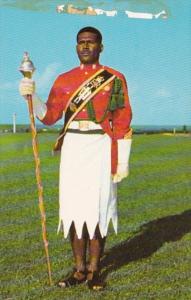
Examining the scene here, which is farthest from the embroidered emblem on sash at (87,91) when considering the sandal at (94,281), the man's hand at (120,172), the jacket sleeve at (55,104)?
the sandal at (94,281)

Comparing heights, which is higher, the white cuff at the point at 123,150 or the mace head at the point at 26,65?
A: the mace head at the point at 26,65

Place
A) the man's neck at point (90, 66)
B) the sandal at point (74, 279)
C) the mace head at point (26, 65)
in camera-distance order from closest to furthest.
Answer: the mace head at point (26, 65), the man's neck at point (90, 66), the sandal at point (74, 279)

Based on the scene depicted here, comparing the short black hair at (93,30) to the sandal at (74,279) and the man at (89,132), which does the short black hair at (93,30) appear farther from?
the sandal at (74,279)

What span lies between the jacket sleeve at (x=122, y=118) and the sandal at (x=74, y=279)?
121 centimetres

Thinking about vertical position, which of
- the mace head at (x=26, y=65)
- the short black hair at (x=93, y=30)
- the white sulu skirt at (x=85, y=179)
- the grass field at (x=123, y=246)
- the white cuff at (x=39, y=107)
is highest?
the short black hair at (x=93, y=30)

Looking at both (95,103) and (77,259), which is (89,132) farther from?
(77,259)

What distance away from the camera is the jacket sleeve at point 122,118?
19.8ft

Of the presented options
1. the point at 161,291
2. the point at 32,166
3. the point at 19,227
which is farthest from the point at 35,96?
the point at 32,166

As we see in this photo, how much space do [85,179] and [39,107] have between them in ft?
2.22

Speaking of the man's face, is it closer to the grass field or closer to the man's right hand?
the man's right hand

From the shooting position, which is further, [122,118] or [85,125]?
[122,118]

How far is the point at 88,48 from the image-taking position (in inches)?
233

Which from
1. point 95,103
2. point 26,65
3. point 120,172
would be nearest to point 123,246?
point 120,172

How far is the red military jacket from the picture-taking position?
5.97m
